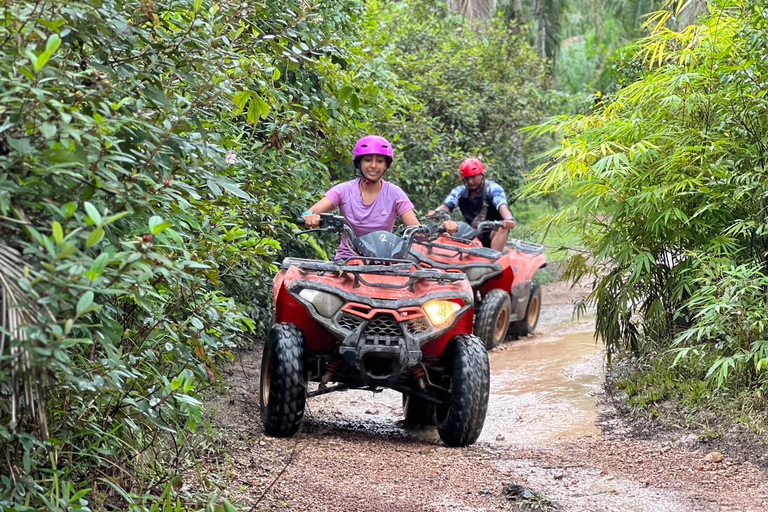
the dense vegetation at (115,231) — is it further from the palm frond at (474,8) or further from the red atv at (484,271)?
the palm frond at (474,8)

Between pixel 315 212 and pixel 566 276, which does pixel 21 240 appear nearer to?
pixel 315 212

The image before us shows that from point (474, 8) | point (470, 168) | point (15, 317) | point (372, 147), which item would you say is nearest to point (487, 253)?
point (470, 168)

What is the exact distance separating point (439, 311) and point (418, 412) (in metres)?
1.25

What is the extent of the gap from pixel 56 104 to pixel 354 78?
511 centimetres

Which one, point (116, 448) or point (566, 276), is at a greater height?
point (566, 276)

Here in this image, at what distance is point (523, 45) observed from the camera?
61.8 ft

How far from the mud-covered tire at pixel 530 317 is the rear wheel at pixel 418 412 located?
15.1 feet

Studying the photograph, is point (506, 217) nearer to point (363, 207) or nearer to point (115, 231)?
point (363, 207)

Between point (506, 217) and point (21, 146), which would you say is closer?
point (21, 146)

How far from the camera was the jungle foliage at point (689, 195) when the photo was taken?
6.85 meters

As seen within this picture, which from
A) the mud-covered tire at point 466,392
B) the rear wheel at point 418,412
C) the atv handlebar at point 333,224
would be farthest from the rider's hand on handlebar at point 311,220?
the rear wheel at point 418,412

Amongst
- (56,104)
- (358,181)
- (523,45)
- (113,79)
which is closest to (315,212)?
(358,181)

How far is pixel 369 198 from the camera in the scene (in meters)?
7.17

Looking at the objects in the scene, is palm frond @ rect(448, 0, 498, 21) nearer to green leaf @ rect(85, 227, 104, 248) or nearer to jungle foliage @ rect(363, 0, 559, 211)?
jungle foliage @ rect(363, 0, 559, 211)
